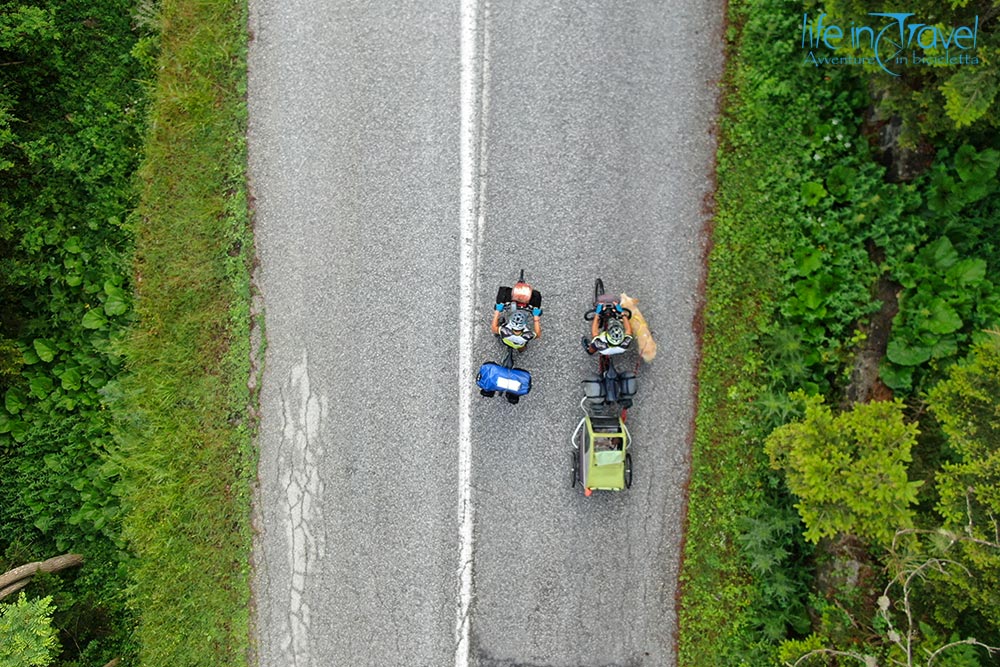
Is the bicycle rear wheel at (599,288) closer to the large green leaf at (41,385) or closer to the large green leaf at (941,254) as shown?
the large green leaf at (941,254)

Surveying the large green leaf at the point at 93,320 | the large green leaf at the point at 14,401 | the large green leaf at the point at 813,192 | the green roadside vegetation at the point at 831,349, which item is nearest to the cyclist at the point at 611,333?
the green roadside vegetation at the point at 831,349

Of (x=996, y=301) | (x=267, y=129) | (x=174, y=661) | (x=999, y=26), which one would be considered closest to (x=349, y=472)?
(x=174, y=661)

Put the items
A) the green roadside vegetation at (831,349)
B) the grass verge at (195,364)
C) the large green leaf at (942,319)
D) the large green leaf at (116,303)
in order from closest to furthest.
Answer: the green roadside vegetation at (831,349) < the large green leaf at (942,319) < the grass verge at (195,364) < the large green leaf at (116,303)

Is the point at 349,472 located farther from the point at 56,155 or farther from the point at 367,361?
the point at 56,155

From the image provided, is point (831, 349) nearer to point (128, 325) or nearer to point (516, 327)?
point (516, 327)

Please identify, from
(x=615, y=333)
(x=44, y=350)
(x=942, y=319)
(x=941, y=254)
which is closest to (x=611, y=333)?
(x=615, y=333)

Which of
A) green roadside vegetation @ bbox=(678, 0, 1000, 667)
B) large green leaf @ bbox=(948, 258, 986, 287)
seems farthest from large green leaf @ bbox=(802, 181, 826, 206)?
large green leaf @ bbox=(948, 258, 986, 287)

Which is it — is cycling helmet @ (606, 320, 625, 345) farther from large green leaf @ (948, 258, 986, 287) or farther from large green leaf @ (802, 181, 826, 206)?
large green leaf @ (948, 258, 986, 287)

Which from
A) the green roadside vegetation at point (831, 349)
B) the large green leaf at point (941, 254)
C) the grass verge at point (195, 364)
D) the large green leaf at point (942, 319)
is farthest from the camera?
the grass verge at point (195, 364)

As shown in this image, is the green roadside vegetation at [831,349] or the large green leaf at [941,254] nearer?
the green roadside vegetation at [831,349]
